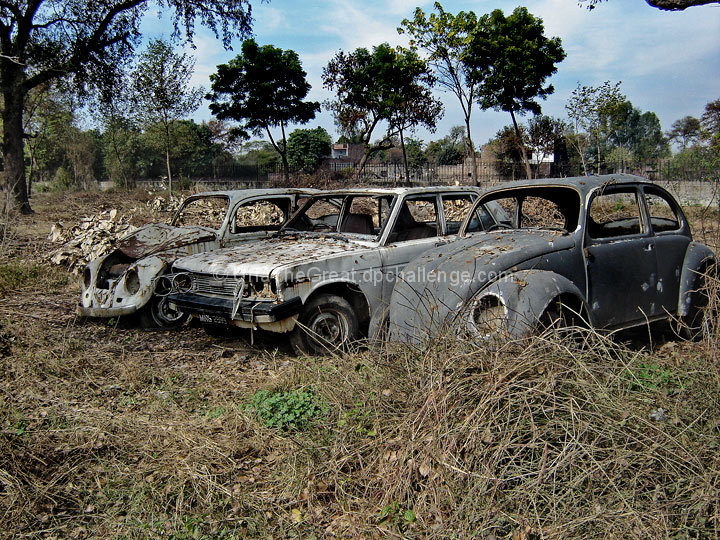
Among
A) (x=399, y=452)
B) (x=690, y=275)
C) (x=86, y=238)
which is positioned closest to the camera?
(x=399, y=452)

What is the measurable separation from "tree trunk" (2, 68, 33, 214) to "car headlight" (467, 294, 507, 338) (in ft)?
62.3

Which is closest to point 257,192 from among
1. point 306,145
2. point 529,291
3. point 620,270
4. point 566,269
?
point 566,269

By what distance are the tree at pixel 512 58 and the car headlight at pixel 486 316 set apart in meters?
23.8

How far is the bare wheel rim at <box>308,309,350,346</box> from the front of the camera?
5.39 meters

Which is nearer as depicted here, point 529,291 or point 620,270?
point 529,291

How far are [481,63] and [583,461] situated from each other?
2811cm

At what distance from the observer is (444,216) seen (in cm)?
635

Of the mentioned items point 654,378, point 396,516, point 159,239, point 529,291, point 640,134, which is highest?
point 640,134

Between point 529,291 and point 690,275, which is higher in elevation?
point 529,291

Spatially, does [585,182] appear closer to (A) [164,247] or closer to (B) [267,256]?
(B) [267,256]

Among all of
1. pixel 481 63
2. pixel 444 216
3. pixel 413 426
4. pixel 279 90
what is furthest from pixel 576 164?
pixel 413 426

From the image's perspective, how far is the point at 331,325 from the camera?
217 inches

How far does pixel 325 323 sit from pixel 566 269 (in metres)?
2.37

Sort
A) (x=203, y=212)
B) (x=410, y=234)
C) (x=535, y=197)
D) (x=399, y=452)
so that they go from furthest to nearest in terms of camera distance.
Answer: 1. (x=203, y=212)
2. (x=410, y=234)
3. (x=535, y=197)
4. (x=399, y=452)
